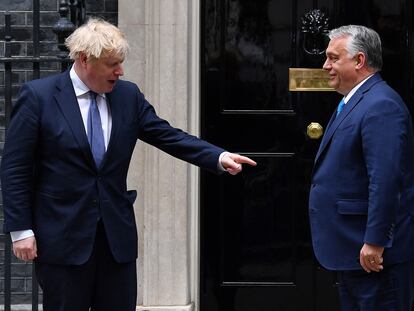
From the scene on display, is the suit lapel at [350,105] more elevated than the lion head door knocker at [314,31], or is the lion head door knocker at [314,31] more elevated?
the lion head door knocker at [314,31]

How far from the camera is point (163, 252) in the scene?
578 centimetres

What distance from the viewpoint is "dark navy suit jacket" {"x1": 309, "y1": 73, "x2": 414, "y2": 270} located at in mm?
3955

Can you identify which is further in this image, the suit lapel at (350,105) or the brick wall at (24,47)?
the brick wall at (24,47)

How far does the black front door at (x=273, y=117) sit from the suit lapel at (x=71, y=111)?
188cm

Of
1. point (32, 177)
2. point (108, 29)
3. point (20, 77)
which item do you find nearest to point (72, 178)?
point (32, 177)

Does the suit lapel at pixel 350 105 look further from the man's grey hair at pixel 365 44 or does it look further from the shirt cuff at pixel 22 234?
the shirt cuff at pixel 22 234

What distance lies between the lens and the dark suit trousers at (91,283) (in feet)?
13.7

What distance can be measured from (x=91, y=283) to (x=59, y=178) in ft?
1.54

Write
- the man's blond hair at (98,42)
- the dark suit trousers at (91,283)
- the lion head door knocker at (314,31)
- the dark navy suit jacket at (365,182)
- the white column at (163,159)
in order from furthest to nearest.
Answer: the lion head door knocker at (314,31) → the white column at (163,159) → the dark suit trousers at (91,283) → the man's blond hair at (98,42) → the dark navy suit jacket at (365,182)

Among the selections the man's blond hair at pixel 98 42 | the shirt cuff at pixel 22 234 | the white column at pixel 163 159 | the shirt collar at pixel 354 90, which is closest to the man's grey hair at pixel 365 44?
the shirt collar at pixel 354 90

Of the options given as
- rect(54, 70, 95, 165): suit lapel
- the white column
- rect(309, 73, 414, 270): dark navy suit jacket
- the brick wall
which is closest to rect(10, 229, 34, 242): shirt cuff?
rect(54, 70, 95, 165): suit lapel

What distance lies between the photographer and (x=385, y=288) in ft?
13.4

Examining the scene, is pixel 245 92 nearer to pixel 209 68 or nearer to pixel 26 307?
pixel 209 68

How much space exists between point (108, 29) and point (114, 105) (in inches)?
13.6
